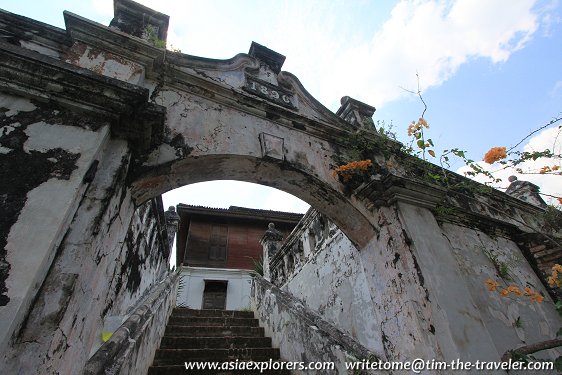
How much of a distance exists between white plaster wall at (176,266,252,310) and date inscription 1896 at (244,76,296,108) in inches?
354

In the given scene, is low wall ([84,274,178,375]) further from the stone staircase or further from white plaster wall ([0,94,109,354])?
white plaster wall ([0,94,109,354])

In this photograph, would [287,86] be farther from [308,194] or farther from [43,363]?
[43,363]

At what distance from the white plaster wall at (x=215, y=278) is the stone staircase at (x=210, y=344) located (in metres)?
5.25

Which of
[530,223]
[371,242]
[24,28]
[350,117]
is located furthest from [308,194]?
[530,223]

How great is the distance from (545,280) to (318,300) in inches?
124

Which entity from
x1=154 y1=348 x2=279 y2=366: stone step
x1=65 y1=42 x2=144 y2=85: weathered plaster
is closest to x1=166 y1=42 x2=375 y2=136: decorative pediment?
x1=65 y1=42 x2=144 y2=85: weathered plaster

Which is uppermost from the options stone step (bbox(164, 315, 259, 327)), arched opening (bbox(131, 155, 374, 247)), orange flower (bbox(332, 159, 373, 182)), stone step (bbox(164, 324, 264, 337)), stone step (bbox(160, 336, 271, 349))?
orange flower (bbox(332, 159, 373, 182))

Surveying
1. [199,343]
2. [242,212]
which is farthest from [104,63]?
[242,212]

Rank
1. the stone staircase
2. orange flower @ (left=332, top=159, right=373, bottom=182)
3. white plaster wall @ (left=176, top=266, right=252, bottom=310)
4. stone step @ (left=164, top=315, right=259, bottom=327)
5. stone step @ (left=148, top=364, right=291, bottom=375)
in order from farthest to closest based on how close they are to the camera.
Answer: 1. white plaster wall @ (left=176, top=266, right=252, bottom=310)
2. stone step @ (left=164, top=315, right=259, bottom=327)
3. the stone staircase
4. stone step @ (left=148, top=364, right=291, bottom=375)
5. orange flower @ (left=332, top=159, right=373, bottom=182)

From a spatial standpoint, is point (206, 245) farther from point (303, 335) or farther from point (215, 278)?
point (303, 335)

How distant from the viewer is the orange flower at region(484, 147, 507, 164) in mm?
3029

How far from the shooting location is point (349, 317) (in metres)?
3.70

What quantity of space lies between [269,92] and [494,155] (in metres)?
2.62

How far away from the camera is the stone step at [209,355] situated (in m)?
3.96
